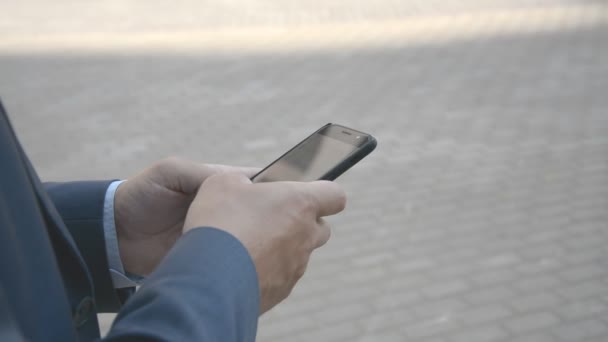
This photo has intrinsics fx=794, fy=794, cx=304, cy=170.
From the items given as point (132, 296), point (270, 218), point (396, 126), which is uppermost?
point (270, 218)

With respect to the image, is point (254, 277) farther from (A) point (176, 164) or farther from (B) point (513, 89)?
(B) point (513, 89)

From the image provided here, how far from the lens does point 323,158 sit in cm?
154

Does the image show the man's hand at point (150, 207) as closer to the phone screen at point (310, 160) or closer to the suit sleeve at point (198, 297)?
the phone screen at point (310, 160)

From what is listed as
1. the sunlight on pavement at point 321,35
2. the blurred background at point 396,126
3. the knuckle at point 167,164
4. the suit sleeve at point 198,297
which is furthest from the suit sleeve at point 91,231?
the sunlight on pavement at point 321,35

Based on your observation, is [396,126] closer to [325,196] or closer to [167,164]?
[167,164]

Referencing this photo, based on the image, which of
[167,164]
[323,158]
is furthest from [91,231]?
[323,158]

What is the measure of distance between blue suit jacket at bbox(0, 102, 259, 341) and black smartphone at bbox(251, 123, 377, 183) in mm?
410

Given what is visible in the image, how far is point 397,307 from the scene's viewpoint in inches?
143

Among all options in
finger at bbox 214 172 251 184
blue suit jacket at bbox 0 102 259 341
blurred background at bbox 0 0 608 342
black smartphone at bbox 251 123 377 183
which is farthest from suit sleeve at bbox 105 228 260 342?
blurred background at bbox 0 0 608 342

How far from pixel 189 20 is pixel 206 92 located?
14.4 feet

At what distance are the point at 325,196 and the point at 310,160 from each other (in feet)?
1.10

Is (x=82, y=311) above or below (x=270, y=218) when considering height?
below

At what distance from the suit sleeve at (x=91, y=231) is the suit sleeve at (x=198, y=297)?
45 centimetres

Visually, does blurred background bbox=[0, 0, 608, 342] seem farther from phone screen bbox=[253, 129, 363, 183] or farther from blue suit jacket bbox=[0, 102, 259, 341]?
blue suit jacket bbox=[0, 102, 259, 341]
